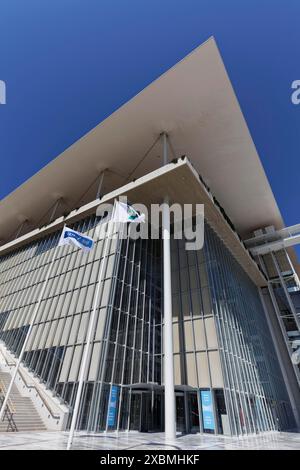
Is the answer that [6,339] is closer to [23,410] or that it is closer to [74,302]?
[74,302]

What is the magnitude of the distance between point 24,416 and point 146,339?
810cm

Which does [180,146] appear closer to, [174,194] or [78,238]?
[174,194]

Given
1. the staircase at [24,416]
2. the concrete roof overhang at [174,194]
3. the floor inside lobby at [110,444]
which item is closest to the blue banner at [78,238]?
the floor inside lobby at [110,444]

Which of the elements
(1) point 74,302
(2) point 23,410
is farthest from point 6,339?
(2) point 23,410

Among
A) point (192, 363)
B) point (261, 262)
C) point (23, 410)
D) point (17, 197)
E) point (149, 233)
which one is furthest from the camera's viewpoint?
point (261, 262)

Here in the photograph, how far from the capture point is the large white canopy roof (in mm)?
19047

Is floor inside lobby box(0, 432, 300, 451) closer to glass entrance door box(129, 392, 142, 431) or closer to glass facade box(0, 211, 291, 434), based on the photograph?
glass facade box(0, 211, 291, 434)

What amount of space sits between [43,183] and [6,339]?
15011mm

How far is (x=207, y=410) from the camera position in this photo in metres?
15.0

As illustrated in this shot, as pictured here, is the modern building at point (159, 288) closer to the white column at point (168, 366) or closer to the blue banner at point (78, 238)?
the white column at point (168, 366)

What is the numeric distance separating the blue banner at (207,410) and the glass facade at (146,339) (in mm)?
50

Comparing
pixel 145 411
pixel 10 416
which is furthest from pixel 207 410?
pixel 10 416

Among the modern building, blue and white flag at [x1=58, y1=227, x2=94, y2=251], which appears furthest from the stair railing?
blue and white flag at [x1=58, y1=227, x2=94, y2=251]
